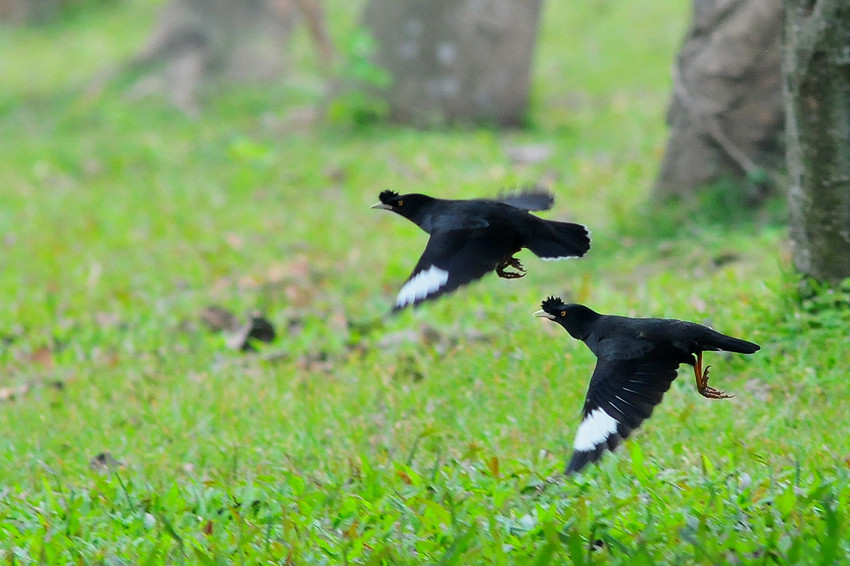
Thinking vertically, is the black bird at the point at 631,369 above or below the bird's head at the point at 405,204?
below

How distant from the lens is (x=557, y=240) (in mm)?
3828

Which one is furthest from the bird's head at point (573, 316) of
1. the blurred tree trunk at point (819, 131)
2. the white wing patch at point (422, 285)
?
the blurred tree trunk at point (819, 131)

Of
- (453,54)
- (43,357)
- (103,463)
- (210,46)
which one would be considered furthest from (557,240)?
(210,46)

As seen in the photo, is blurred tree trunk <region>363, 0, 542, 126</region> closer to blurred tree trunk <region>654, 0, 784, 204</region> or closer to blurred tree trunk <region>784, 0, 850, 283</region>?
blurred tree trunk <region>654, 0, 784, 204</region>

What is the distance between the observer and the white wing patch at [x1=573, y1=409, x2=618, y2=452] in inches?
131

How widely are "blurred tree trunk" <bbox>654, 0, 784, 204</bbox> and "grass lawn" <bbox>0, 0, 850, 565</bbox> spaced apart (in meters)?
0.37

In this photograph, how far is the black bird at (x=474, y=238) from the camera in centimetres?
363

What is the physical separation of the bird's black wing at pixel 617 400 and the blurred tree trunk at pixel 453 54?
337 inches

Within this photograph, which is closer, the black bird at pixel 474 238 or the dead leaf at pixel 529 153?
the black bird at pixel 474 238

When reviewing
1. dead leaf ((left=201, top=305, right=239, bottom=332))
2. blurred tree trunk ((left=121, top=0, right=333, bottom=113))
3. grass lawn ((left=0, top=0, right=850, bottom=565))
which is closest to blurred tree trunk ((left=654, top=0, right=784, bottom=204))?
grass lawn ((left=0, top=0, right=850, bottom=565))

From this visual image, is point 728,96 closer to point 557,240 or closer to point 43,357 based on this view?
point 557,240

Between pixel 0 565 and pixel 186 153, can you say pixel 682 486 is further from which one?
pixel 186 153

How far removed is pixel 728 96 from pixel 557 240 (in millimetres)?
4557

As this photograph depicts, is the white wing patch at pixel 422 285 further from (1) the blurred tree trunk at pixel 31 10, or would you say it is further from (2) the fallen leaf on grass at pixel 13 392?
(1) the blurred tree trunk at pixel 31 10
